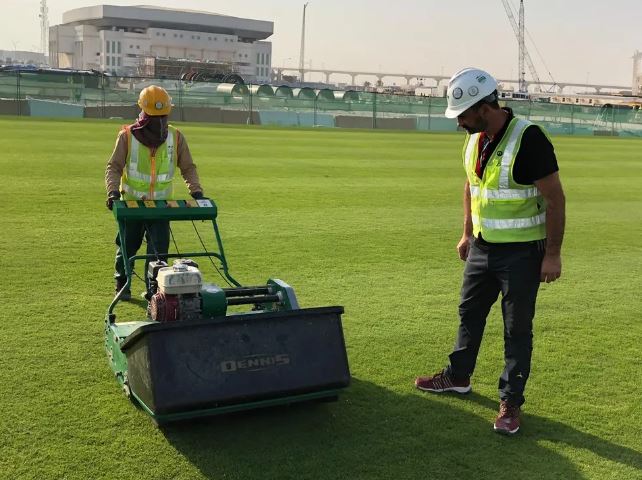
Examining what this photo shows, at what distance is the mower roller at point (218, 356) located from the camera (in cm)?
333

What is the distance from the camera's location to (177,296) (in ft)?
12.7

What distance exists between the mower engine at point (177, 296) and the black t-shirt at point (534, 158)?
178cm

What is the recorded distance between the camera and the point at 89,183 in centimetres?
1145

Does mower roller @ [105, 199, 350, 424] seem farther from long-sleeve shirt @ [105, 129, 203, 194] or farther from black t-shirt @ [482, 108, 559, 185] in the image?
long-sleeve shirt @ [105, 129, 203, 194]

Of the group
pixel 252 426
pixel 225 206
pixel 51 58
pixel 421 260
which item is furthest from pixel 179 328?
pixel 51 58

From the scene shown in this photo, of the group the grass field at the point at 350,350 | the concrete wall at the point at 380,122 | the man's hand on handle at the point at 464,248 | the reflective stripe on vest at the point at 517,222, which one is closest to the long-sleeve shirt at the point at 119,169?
the grass field at the point at 350,350

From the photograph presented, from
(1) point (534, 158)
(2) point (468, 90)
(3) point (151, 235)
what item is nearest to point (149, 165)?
(3) point (151, 235)

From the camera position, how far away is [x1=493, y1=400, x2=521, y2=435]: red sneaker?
3.72 metres

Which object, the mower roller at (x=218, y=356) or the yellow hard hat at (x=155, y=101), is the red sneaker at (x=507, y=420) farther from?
the yellow hard hat at (x=155, y=101)

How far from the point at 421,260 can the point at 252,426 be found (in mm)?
4201

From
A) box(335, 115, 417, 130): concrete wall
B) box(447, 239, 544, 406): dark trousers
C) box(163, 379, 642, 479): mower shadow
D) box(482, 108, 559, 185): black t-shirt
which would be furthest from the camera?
box(335, 115, 417, 130): concrete wall

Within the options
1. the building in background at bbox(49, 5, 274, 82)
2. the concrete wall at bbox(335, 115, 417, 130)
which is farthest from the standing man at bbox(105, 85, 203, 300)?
the building in background at bbox(49, 5, 274, 82)

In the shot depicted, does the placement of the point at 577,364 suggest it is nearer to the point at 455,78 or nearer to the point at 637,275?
the point at 455,78

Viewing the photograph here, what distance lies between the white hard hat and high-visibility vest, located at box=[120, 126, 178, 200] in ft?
8.08
